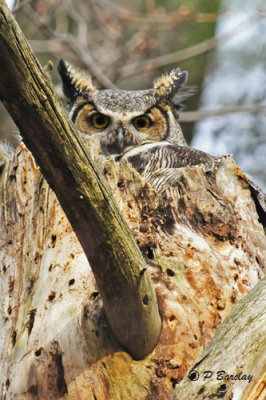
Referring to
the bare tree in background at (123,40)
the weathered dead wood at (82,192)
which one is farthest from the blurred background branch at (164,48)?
the weathered dead wood at (82,192)

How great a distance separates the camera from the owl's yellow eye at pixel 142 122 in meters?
4.14

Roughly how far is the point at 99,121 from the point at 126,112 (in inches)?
9.0

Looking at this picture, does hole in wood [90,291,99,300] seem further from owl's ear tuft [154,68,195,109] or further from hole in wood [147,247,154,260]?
owl's ear tuft [154,68,195,109]

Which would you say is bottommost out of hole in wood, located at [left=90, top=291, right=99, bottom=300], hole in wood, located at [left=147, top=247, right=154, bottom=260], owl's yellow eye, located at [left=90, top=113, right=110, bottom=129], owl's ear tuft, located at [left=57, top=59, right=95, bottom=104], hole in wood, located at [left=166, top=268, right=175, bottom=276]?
hole in wood, located at [left=166, top=268, right=175, bottom=276]


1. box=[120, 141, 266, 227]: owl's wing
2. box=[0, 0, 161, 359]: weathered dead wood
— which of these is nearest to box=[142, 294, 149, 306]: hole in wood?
box=[0, 0, 161, 359]: weathered dead wood

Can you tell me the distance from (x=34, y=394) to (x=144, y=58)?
4454 millimetres

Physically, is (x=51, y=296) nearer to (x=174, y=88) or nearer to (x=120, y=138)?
(x=120, y=138)

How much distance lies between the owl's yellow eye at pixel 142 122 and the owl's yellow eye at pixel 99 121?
0.21 metres

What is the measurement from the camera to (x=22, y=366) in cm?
214

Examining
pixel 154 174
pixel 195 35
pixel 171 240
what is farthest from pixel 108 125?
pixel 195 35

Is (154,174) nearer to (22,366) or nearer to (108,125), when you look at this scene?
(108,125)

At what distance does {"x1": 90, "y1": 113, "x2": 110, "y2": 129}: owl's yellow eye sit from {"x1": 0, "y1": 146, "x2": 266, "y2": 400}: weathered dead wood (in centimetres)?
139

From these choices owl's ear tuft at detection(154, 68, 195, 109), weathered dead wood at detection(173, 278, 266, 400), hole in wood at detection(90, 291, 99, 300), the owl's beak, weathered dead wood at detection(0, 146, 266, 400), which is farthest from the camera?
owl's ear tuft at detection(154, 68, 195, 109)

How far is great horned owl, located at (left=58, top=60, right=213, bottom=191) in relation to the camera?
399 centimetres
